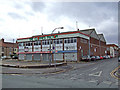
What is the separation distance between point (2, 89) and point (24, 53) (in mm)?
42432

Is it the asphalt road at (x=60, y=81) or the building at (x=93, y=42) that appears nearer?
the asphalt road at (x=60, y=81)

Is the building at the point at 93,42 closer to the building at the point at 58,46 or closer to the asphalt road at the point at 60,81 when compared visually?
the building at the point at 58,46

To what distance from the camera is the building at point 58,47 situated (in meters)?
37.8

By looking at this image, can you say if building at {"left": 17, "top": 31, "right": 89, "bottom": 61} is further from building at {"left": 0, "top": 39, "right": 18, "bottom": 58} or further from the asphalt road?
building at {"left": 0, "top": 39, "right": 18, "bottom": 58}

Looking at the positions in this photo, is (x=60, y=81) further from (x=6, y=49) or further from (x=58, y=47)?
(x=6, y=49)

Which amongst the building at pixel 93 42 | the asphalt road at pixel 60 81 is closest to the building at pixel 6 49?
the building at pixel 93 42

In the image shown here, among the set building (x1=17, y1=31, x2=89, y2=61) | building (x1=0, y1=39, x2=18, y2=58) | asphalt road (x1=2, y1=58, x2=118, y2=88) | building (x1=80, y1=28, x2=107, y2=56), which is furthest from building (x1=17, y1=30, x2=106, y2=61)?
building (x1=0, y1=39, x2=18, y2=58)

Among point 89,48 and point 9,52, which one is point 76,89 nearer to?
point 89,48

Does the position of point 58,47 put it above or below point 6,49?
above

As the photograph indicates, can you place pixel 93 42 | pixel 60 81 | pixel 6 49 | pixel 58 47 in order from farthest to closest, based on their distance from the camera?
1. pixel 6 49
2. pixel 93 42
3. pixel 58 47
4. pixel 60 81

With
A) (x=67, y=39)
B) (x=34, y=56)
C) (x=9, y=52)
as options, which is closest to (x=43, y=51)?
(x=34, y=56)

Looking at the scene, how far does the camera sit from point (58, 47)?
40.7 m

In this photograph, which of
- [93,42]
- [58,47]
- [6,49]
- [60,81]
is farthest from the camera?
[6,49]

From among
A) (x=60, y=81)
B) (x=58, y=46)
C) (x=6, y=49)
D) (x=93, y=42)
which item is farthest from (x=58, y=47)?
(x=6, y=49)
